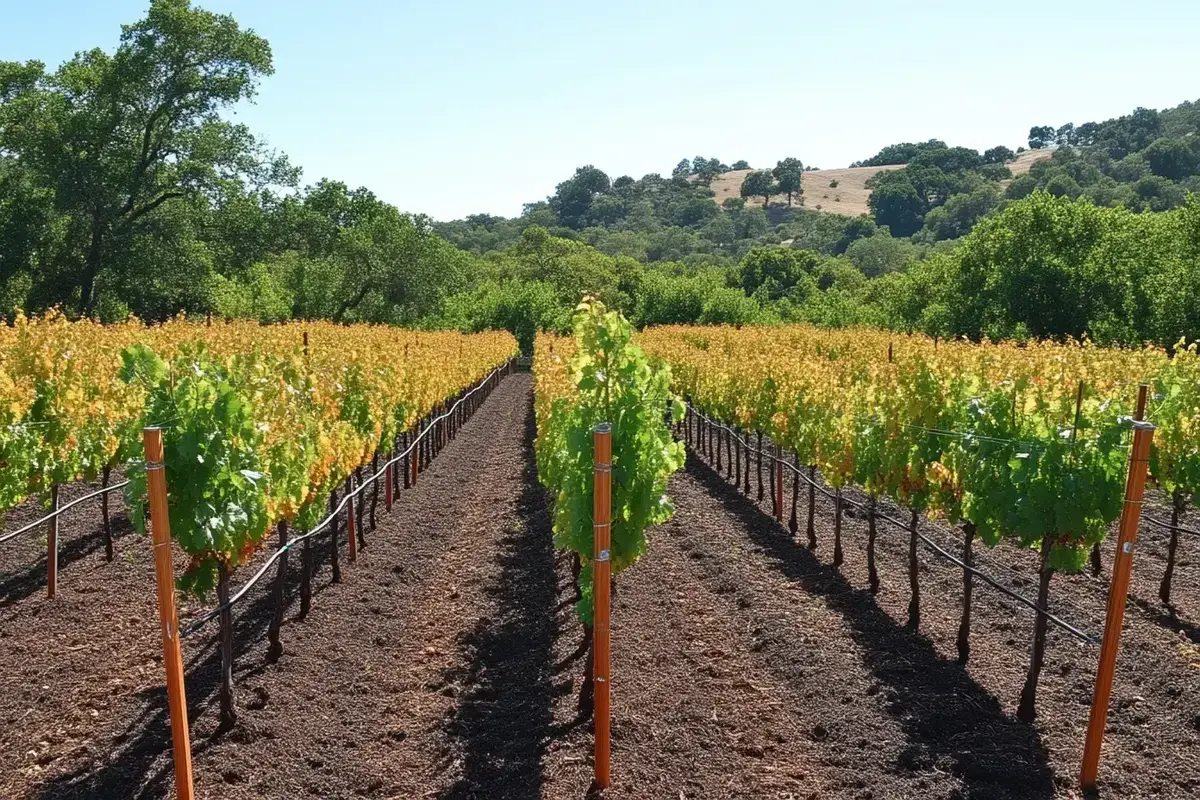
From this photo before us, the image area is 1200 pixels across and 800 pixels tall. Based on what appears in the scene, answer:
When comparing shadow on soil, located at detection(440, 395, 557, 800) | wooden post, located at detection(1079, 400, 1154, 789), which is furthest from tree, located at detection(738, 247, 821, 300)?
wooden post, located at detection(1079, 400, 1154, 789)

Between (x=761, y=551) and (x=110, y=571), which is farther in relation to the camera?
(x=761, y=551)

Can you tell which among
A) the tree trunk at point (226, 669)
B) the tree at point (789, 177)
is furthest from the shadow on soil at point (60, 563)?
the tree at point (789, 177)

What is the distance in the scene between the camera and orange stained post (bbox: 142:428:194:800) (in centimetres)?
471

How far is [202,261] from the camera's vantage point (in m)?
34.4

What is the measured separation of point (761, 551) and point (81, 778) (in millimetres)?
8271

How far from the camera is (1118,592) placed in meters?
5.53

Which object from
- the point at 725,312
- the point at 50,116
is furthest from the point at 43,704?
the point at 725,312

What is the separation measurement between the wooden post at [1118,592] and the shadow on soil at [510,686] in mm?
3743

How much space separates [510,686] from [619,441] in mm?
2548

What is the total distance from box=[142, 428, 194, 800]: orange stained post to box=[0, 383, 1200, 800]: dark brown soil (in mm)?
842

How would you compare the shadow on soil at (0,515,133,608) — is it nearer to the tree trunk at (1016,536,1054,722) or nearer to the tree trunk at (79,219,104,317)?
the tree trunk at (1016,536,1054,722)

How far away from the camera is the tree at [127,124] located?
30812mm

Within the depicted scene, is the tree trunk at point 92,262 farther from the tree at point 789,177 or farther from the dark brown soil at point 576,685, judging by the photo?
the tree at point 789,177

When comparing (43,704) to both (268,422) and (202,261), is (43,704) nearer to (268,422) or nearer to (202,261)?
(268,422)
